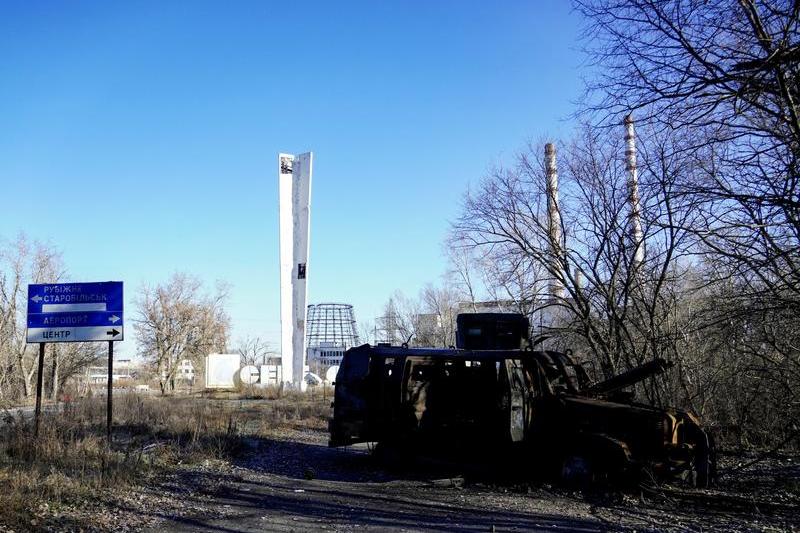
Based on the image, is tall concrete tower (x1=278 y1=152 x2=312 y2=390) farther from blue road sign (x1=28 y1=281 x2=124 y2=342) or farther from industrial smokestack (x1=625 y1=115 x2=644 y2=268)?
blue road sign (x1=28 y1=281 x2=124 y2=342)

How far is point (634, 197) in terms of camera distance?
15.2 meters

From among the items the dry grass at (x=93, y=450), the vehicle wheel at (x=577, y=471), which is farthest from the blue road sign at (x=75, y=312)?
the vehicle wheel at (x=577, y=471)

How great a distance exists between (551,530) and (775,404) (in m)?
7.23

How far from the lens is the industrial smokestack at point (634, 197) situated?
590 inches

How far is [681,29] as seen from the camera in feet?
27.7

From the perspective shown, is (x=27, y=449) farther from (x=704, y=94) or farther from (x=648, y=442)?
(x=704, y=94)

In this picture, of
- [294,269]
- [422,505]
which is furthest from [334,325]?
[422,505]

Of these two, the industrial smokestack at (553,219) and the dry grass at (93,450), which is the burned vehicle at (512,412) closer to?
the dry grass at (93,450)

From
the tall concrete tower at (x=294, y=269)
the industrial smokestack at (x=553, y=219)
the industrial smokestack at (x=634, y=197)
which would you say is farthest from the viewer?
the tall concrete tower at (x=294, y=269)

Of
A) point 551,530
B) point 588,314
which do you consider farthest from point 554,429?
point 588,314

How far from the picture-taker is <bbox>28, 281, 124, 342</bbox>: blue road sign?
1281 cm

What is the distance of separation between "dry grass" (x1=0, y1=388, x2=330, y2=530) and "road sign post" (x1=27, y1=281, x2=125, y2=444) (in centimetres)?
137

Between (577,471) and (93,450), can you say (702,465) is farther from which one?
(93,450)

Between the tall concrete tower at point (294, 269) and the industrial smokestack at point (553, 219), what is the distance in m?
22.4
